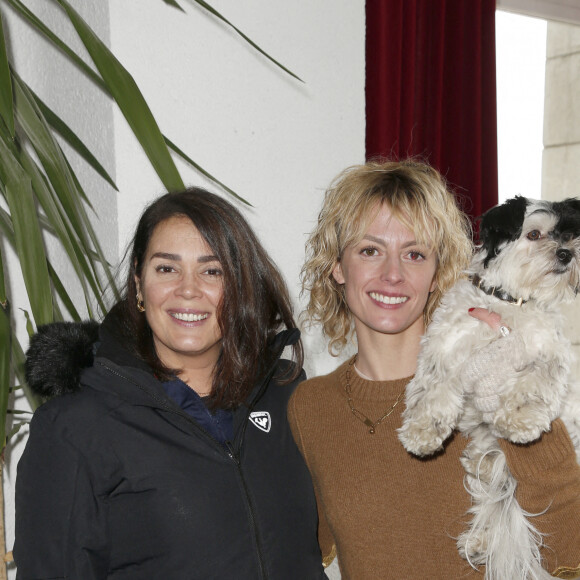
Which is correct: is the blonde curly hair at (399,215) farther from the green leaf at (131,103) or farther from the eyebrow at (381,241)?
the green leaf at (131,103)

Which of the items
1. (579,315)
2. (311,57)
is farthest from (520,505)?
(579,315)

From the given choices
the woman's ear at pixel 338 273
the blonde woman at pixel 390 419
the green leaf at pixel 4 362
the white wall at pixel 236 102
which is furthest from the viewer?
the white wall at pixel 236 102

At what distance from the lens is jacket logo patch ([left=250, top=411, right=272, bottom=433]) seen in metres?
1.61

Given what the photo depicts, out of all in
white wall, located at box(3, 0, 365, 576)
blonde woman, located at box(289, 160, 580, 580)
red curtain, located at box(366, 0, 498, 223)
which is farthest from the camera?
red curtain, located at box(366, 0, 498, 223)

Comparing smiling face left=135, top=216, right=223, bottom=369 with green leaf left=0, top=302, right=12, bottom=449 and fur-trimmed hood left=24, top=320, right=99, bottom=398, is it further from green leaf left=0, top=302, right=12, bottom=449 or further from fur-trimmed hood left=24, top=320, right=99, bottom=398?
green leaf left=0, top=302, right=12, bottom=449

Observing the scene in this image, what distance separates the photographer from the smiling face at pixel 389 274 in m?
1.58

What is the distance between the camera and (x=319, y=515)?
1.69 meters

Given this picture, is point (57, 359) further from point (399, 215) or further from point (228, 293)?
point (399, 215)

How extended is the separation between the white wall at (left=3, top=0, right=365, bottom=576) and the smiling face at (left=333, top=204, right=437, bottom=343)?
3.32 ft

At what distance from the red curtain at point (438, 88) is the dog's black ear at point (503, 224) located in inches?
52.7

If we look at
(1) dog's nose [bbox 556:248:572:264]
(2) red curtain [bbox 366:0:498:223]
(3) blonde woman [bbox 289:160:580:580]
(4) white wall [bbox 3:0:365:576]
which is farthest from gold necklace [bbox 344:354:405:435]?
(2) red curtain [bbox 366:0:498:223]

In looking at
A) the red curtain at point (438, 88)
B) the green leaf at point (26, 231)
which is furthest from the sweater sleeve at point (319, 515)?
the red curtain at point (438, 88)

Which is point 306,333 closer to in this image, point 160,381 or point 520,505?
point 160,381

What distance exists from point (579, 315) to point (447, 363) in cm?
272
